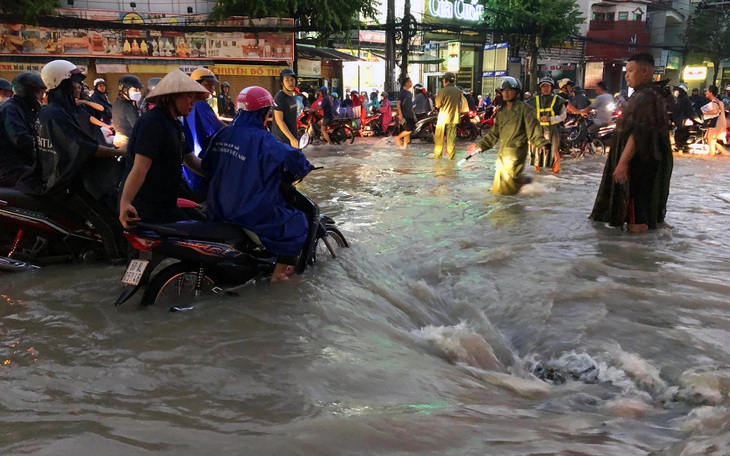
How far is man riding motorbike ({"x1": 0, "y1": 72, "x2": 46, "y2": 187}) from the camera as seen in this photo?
4969 millimetres

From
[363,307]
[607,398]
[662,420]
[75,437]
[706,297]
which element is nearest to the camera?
[75,437]

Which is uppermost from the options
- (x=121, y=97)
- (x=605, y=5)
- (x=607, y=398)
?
(x=605, y=5)

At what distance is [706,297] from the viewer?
4.49 m

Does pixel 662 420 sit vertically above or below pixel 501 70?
below

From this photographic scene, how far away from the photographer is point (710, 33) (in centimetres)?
3872

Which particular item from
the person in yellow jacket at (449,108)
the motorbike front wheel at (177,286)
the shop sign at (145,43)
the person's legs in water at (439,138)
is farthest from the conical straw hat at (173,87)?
the shop sign at (145,43)

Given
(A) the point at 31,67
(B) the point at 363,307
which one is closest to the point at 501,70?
(A) the point at 31,67

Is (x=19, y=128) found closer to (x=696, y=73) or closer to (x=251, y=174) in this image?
(x=251, y=174)

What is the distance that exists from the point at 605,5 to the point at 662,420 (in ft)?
132

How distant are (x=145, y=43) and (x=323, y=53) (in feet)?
23.2

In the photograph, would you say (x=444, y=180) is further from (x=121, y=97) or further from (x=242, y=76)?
(x=242, y=76)

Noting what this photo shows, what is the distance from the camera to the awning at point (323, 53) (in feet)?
76.8

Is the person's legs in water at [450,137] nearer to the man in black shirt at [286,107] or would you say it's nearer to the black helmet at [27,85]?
the man in black shirt at [286,107]

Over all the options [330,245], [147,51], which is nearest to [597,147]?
[330,245]
